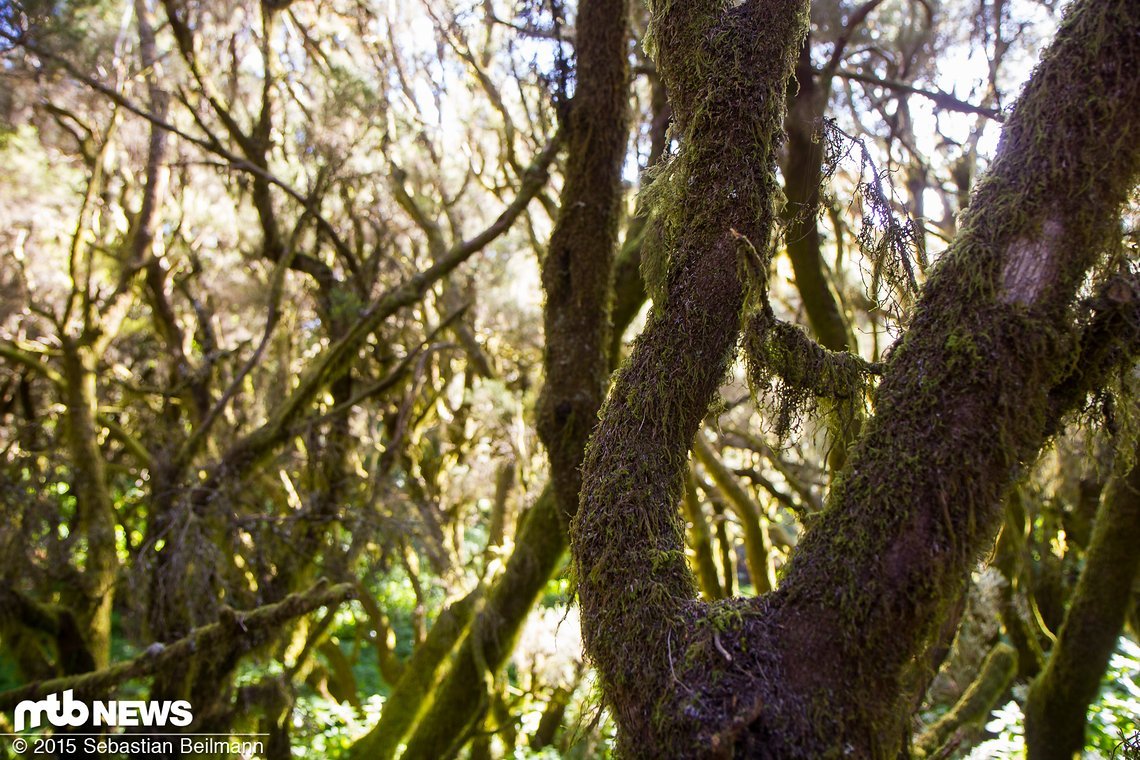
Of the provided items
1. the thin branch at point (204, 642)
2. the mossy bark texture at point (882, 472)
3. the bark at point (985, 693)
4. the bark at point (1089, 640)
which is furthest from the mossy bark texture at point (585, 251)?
the bark at point (985, 693)

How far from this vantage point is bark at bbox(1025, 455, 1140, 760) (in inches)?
169

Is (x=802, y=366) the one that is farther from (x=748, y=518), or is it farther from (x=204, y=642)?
(x=748, y=518)

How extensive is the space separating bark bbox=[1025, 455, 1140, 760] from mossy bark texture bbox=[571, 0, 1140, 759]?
3035 millimetres

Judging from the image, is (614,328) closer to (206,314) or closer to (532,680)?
(532,680)

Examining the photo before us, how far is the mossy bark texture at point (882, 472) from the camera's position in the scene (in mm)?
1729

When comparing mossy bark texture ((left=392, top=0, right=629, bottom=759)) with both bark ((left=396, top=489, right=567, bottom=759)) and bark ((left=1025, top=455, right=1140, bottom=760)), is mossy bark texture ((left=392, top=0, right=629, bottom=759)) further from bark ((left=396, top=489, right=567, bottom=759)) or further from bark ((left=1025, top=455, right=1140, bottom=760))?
bark ((left=1025, top=455, right=1140, bottom=760))

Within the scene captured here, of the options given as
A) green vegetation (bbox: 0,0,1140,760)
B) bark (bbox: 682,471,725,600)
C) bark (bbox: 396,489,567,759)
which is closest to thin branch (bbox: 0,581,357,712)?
green vegetation (bbox: 0,0,1140,760)

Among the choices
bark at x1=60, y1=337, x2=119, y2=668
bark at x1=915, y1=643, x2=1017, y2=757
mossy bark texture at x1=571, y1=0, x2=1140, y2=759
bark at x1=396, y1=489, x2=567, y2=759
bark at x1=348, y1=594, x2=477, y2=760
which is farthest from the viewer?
bark at x1=60, y1=337, x2=119, y2=668

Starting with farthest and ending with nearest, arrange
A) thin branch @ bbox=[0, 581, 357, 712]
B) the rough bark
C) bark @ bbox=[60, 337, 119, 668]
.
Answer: bark @ bbox=[60, 337, 119, 668], thin branch @ bbox=[0, 581, 357, 712], the rough bark

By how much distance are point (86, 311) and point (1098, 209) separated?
7395 mm

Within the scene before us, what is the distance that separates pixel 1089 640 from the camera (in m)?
4.35

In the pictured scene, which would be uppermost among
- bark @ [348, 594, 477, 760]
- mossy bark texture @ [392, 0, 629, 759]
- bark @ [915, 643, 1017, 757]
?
mossy bark texture @ [392, 0, 629, 759]

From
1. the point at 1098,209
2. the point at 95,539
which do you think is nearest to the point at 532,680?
the point at 95,539

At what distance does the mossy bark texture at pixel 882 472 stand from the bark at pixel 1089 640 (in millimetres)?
3035
